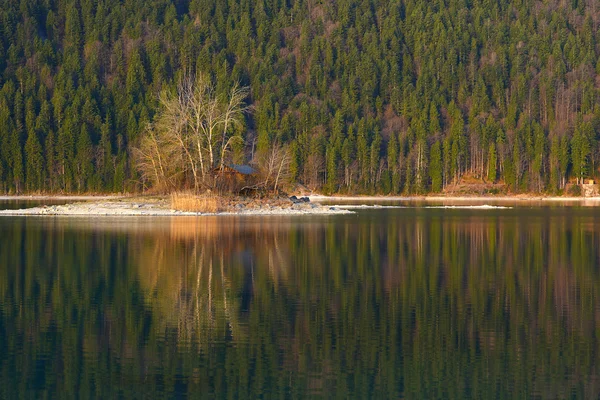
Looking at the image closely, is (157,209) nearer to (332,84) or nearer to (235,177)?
(235,177)

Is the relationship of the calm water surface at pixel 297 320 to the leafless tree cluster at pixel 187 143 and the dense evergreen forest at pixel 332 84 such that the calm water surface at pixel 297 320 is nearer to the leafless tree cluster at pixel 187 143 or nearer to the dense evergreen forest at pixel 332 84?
the leafless tree cluster at pixel 187 143

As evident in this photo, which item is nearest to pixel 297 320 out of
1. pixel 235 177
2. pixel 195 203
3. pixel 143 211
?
pixel 195 203

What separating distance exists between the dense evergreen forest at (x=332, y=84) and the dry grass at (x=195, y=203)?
6837cm

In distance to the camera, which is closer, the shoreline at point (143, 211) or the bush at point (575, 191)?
the shoreline at point (143, 211)

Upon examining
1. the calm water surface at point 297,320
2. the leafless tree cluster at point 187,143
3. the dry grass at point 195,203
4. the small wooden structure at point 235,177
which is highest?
the leafless tree cluster at point 187,143

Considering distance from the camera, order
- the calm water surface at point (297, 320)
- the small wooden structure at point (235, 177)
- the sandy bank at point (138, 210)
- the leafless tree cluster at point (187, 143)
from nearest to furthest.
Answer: the calm water surface at point (297, 320) → the sandy bank at point (138, 210) → the leafless tree cluster at point (187, 143) → the small wooden structure at point (235, 177)

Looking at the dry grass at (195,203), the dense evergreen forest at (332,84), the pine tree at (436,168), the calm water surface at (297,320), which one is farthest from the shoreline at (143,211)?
the pine tree at (436,168)

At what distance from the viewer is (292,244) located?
3616 cm

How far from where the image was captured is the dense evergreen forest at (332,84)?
14012 centimetres

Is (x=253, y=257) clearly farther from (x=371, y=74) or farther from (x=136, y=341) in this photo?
(x=371, y=74)

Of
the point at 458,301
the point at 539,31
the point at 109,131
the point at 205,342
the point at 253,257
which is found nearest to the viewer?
the point at 205,342

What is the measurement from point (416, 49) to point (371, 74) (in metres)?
11.4

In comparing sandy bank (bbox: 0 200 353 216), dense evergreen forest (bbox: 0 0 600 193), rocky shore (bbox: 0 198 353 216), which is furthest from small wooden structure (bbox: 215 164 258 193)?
dense evergreen forest (bbox: 0 0 600 193)

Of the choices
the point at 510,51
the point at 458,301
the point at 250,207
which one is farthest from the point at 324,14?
the point at 458,301
